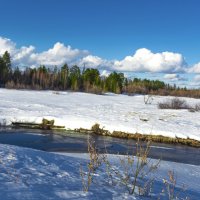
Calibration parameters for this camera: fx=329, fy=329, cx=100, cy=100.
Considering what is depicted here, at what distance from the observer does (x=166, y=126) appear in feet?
79.7

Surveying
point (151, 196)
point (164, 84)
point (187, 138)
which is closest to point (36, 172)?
point (151, 196)

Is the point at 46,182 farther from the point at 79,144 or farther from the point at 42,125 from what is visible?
the point at 42,125

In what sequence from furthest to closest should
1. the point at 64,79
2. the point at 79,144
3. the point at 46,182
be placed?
the point at 64,79 < the point at 79,144 < the point at 46,182

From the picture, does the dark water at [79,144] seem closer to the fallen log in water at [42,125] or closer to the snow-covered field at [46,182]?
the fallen log in water at [42,125]

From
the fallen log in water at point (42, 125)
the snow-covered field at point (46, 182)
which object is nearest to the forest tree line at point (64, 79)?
the fallen log in water at point (42, 125)

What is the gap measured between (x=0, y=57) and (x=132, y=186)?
92.1 m

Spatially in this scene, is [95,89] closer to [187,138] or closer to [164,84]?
[187,138]

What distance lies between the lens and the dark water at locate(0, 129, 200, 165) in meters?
16.4

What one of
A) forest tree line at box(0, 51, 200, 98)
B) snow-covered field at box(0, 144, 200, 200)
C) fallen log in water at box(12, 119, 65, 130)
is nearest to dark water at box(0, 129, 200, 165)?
fallen log in water at box(12, 119, 65, 130)

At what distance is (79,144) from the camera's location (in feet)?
58.4

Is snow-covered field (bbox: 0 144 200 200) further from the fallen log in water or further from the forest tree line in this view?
the forest tree line

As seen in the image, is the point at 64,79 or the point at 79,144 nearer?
the point at 79,144

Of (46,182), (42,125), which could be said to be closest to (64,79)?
(42,125)

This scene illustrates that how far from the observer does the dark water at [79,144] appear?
16.4 m
